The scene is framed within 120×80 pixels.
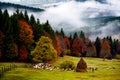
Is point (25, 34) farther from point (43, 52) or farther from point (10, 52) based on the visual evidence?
point (43, 52)

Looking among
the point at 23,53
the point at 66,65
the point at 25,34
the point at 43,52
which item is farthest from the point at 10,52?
the point at 66,65

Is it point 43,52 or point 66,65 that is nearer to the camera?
point 66,65

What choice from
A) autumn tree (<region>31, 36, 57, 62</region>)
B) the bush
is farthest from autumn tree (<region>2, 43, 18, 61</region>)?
the bush

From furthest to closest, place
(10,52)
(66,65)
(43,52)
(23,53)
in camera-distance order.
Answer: (23,53)
(10,52)
(43,52)
(66,65)

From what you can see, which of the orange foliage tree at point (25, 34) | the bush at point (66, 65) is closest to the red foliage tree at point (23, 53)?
the orange foliage tree at point (25, 34)

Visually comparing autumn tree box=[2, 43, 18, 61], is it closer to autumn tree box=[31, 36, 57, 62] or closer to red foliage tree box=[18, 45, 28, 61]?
red foliage tree box=[18, 45, 28, 61]

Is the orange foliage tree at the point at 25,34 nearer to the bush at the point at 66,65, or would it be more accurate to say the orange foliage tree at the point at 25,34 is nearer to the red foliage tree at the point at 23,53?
the red foliage tree at the point at 23,53

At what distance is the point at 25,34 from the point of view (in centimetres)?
15062

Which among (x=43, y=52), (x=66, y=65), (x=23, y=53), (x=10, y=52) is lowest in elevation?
(x=66, y=65)

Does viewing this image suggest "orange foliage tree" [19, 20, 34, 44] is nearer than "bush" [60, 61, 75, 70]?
No

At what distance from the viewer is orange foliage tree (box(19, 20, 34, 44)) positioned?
150 m

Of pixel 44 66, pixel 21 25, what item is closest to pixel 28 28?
pixel 21 25

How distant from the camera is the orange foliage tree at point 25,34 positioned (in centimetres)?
14962

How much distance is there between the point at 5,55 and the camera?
5522 inches
